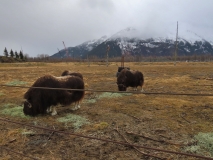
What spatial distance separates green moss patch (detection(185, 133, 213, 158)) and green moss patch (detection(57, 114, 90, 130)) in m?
3.76

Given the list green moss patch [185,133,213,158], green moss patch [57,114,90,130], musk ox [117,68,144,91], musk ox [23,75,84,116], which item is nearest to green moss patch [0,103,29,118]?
musk ox [23,75,84,116]

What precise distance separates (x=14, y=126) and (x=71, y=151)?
10.3ft

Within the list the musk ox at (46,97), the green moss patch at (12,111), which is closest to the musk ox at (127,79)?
the musk ox at (46,97)

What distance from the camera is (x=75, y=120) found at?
26.4ft

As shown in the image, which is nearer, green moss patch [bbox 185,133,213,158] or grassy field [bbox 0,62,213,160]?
green moss patch [bbox 185,133,213,158]

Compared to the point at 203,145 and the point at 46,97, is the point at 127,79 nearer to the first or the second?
the point at 46,97

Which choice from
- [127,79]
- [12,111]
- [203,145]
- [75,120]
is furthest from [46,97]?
[127,79]

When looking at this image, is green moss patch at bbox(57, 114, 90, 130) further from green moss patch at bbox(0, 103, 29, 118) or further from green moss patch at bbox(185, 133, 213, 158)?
green moss patch at bbox(185, 133, 213, 158)

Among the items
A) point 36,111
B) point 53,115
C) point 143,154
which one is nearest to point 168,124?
point 143,154

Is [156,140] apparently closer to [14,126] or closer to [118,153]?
[118,153]

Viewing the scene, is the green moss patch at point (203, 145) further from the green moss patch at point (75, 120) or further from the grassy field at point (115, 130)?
the green moss patch at point (75, 120)

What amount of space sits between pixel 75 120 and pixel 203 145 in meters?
4.62

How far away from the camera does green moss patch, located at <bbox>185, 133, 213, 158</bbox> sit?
17.3ft

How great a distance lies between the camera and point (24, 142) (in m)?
6.19
